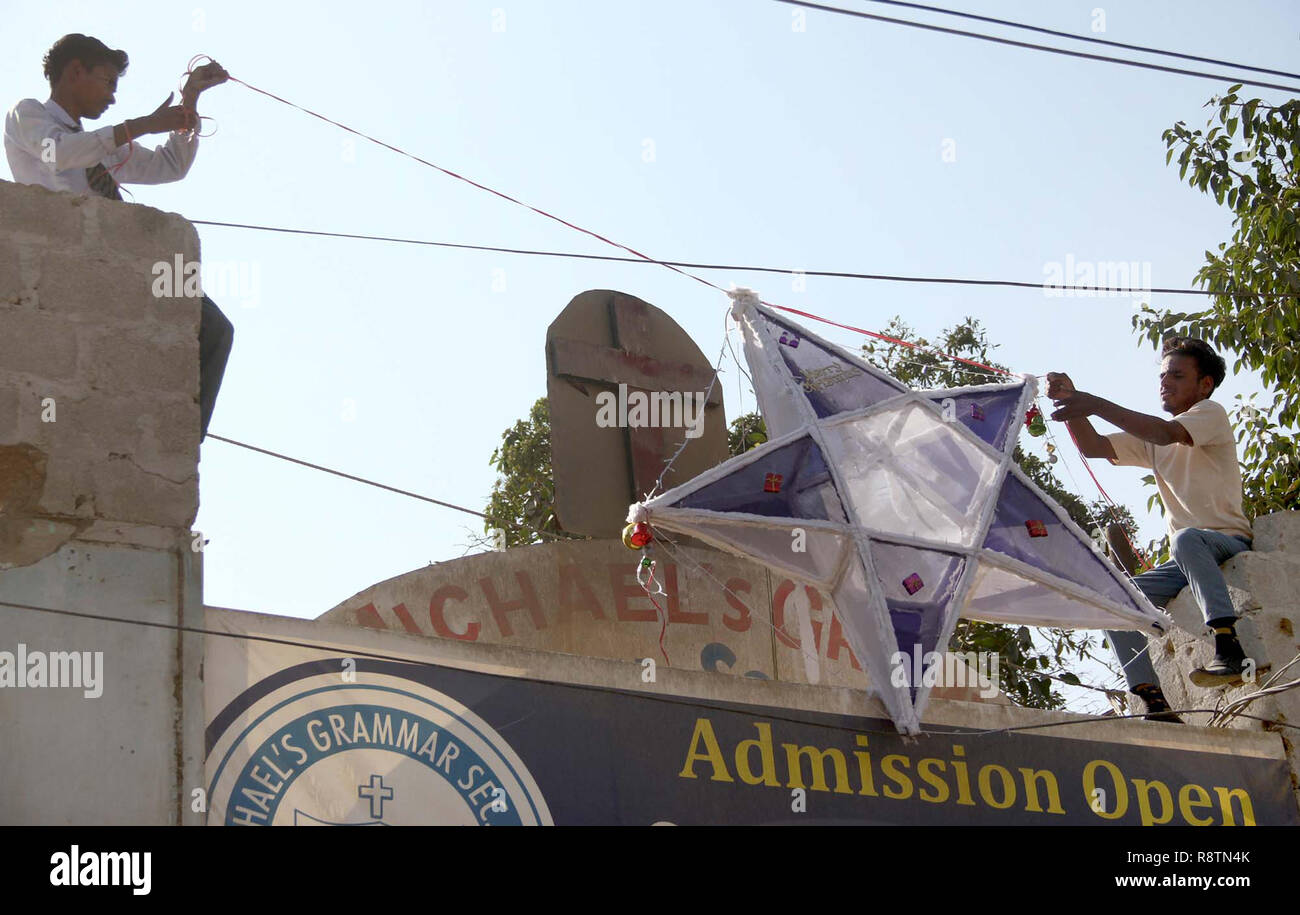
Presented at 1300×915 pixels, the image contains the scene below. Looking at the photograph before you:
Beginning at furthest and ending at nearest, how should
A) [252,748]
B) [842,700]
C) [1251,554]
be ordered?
[1251,554] < [842,700] < [252,748]

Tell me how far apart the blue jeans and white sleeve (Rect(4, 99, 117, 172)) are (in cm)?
580

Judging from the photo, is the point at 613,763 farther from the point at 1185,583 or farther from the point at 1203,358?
the point at 1203,358

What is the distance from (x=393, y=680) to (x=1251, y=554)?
16.9 feet

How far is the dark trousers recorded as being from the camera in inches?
275

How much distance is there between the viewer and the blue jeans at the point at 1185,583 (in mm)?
8688

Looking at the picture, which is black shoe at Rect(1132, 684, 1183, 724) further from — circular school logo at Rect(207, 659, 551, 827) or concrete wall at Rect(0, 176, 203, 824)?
concrete wall at Rect(0, 176, 203, 824)

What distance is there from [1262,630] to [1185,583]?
1.57 feet

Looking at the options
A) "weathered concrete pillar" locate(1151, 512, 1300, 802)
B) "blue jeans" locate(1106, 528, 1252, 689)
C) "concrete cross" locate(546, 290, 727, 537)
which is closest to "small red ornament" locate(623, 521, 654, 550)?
"concrete cross" locate(546, 290, 727, 537)


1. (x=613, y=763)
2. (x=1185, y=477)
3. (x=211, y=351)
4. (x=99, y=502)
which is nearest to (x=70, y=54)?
(x=211, y=351)

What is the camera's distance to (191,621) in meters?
6.19

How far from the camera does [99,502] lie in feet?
20.4

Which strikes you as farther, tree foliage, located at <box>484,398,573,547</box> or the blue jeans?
tree foliage, located at <box>484,398,573,547</box>
